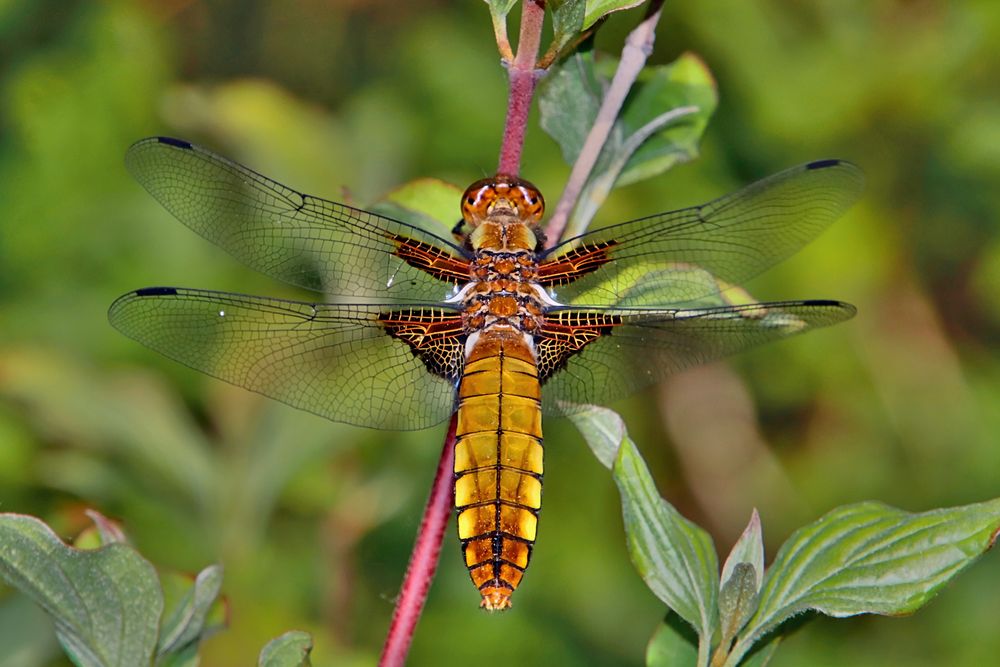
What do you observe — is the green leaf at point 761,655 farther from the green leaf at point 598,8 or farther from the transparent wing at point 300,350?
the green leaf at point 598,8

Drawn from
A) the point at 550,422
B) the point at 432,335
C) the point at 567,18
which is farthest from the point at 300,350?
the point at 550,422

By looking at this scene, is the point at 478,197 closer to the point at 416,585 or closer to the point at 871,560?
the point at 416,585

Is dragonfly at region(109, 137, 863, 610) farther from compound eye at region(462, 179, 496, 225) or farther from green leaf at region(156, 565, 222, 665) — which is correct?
green leaf at region(156, 565, 222, 665)

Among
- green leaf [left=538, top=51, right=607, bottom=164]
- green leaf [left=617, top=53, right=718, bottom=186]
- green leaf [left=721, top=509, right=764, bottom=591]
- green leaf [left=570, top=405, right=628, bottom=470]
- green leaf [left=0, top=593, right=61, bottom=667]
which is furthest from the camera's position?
green leaf [left=0, top=593, right=61, bottom=667]

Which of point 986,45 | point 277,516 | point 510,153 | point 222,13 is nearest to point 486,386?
point 510,153

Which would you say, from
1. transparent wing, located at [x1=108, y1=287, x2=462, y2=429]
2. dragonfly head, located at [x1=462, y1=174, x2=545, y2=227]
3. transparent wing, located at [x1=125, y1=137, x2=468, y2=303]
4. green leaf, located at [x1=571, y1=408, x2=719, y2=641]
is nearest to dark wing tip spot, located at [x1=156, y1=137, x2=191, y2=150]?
transparent wing, located at [x1=125, y1=137, x2=468, y2=303]
